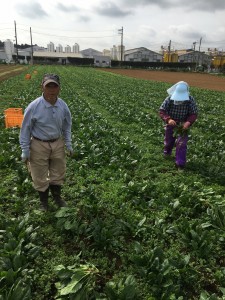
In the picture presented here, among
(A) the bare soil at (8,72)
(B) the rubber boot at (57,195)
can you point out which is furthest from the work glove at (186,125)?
(A) the bare soil at (8,72)

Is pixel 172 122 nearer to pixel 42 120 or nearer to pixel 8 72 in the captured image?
pixel 42 120

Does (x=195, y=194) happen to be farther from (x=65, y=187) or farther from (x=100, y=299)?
(x=100, y=299)

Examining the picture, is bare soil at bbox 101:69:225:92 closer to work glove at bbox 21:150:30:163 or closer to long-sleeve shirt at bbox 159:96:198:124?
long-sleeve shirt at bbox 159:96:198:124

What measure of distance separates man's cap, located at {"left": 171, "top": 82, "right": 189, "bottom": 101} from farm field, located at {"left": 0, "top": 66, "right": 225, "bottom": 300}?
178cm

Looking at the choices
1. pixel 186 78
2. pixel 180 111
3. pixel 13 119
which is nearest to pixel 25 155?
pixel 180 111

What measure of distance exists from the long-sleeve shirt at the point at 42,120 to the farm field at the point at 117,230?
4.05ft

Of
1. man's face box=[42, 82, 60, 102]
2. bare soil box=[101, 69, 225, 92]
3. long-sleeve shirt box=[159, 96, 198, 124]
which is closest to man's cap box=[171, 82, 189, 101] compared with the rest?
long-sleeve shirt box=[159, 96, 198, 124]

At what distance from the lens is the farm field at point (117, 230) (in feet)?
11.4

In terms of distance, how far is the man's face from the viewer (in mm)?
4285

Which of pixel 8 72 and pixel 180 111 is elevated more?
pixel 8 72

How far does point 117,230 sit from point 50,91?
7.67ft

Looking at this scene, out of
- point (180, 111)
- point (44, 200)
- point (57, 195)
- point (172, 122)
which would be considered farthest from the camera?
point (180, 111)

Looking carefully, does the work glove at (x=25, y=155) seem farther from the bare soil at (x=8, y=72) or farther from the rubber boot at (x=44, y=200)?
the bare soil at (x=8, y=72)

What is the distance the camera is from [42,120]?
14.9 ft
